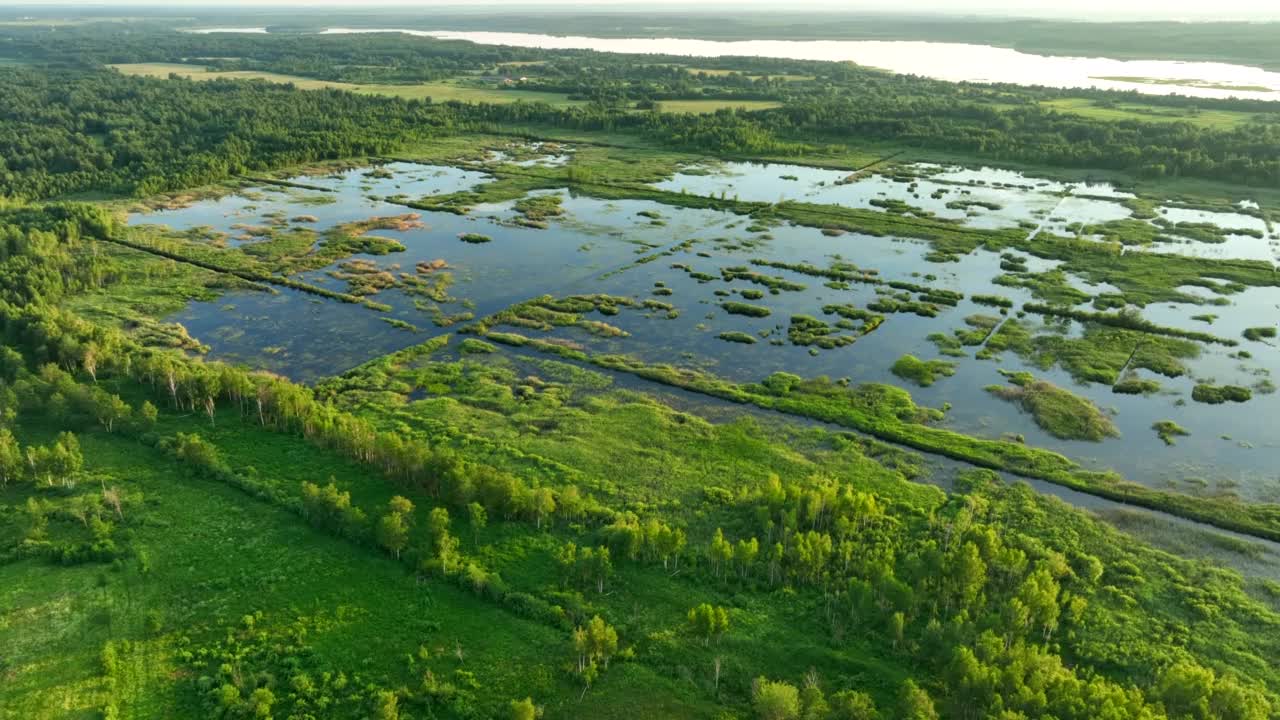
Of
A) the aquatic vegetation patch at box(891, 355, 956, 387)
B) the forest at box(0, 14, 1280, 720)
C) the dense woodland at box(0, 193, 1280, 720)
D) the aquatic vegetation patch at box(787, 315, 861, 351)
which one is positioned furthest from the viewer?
the aquatic vegetation patch at box(787, 315, 861, 351)

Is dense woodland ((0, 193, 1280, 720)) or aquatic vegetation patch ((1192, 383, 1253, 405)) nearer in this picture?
dense woodland ((0, 193, 1280, 720))

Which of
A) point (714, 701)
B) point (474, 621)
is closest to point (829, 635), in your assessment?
point (714, 701)

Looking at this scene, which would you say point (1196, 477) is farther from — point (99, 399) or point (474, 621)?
point (99, 399)

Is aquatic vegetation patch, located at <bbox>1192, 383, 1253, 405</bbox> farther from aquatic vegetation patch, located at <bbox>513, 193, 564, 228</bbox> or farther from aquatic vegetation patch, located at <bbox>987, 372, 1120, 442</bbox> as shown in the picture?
aquatic vegetation patch, located at <bbox>513, 193, 564, 228</bbox>

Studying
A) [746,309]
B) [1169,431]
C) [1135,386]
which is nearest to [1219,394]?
[1135,386]

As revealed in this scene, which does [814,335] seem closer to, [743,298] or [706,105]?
[743,298]

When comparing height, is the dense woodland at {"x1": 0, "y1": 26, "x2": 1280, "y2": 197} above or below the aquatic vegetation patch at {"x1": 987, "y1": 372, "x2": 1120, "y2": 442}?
above

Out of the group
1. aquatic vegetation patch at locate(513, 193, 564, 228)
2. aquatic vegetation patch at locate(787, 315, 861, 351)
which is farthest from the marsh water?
aquatic vegetation patch at locate(513, 193, 564, 228)

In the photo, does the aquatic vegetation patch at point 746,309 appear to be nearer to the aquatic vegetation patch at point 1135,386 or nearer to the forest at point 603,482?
the forest at point 603,482
